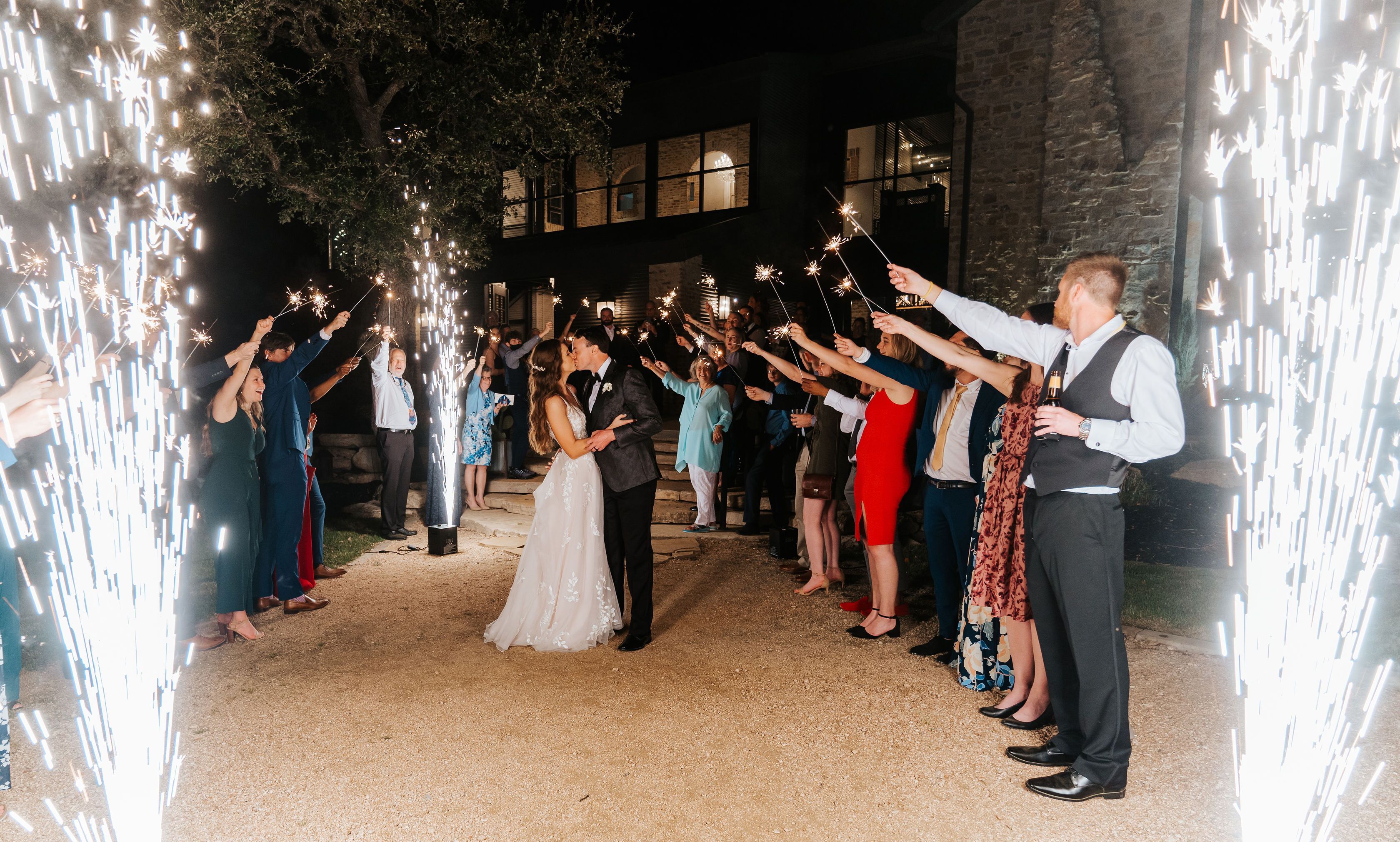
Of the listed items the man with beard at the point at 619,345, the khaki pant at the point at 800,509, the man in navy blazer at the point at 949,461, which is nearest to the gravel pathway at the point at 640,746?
the man in navy blazer at the point at 949,461

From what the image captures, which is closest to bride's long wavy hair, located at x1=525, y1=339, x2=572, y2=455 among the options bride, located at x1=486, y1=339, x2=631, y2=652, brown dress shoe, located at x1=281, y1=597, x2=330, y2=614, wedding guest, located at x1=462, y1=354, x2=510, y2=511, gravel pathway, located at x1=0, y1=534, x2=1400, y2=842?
bride, located at x1=486, y1=339, x2=631, y2=652

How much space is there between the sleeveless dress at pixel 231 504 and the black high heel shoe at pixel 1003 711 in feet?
15.4

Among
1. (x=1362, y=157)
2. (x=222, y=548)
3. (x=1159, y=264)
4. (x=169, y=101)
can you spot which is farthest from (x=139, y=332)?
(x=1362, y=157)

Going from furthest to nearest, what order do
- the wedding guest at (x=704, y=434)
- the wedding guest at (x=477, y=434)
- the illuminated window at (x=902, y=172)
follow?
the illuminated window at (x=902, y=172) → the wedding guest at (x=477, y=434) → the wedding guest at (x=704, y=434)

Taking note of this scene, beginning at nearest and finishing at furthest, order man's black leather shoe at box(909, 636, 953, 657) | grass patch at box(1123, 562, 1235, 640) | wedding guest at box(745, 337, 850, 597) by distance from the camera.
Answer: man's black leather shoe at box(909, 636, 953, 657) → grass patch at box(1123, 562, 1235, 640) → wedding guest at box(745, 337, 850, 597)

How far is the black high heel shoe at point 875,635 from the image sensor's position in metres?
5.14

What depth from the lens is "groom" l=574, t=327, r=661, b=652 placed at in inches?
195

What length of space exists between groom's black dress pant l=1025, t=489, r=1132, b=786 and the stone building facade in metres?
9.14

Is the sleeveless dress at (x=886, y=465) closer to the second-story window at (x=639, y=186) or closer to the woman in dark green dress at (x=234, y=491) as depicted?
the woman in dark green dress at (x=234, y=491)

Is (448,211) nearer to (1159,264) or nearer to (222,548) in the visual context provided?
(222,548)

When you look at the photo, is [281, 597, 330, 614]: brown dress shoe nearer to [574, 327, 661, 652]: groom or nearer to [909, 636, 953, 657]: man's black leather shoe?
[574, 327, 661, 652]: groom

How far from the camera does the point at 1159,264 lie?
1069 cm

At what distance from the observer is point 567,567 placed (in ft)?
16.4

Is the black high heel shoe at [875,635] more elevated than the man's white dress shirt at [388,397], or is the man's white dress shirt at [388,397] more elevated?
the man's white dress shirt at [388,397]
